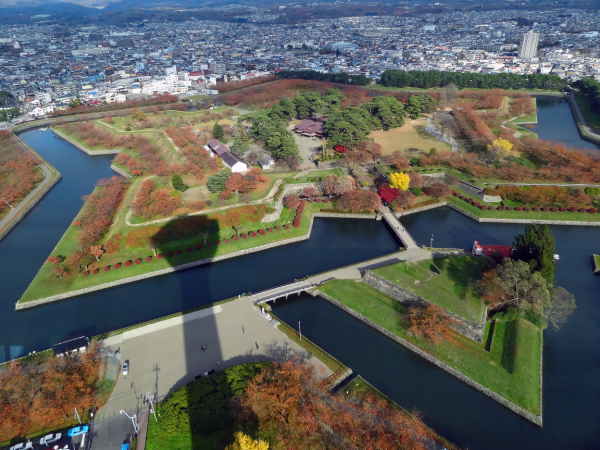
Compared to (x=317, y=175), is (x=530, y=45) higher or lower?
higher

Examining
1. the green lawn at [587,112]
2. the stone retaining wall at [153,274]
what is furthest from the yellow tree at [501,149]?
the green lawn at [587,112]

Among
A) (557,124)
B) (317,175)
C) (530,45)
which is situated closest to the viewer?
(317,175)

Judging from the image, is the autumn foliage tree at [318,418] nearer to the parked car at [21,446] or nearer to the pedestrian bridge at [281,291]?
the pedestrian bridge at [281,291]

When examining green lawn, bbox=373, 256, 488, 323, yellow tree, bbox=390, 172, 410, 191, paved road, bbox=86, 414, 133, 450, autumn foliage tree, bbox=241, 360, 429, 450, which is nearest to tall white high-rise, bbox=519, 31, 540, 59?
yellow tree, bbox=390, 172, 410, 191

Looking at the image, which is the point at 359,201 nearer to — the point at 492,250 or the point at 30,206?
the point at 492,250

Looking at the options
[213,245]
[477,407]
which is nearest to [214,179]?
[213,245]

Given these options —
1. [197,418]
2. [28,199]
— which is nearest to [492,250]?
[197,418]

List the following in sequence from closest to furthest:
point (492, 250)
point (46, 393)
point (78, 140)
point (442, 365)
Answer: point (46, 393) < point (442, 365) < point (492, 250) < point (78, 140)
